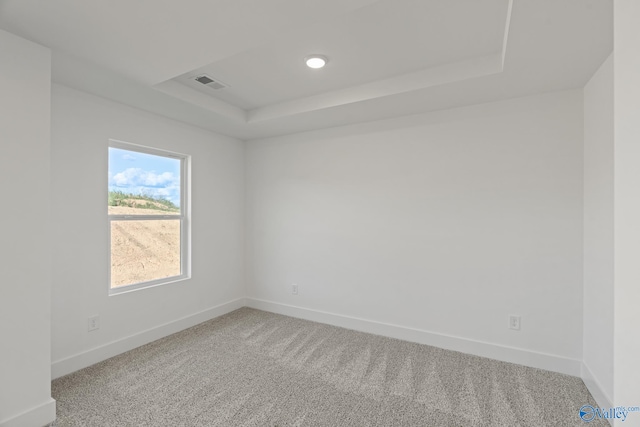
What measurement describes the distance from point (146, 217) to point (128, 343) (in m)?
1.28

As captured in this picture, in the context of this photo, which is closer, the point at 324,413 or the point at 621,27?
the point at 621,27

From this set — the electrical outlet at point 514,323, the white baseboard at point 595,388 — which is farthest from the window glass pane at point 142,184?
the white baseboard at point 595,388

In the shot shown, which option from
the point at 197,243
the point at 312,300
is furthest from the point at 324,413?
the point at 197,243

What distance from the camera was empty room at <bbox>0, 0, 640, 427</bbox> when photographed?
1.82 m

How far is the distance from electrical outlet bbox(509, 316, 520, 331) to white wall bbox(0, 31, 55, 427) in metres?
3.62

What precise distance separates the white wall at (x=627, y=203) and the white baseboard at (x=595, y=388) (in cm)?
174

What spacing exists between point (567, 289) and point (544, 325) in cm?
37

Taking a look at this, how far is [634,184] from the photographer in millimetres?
797

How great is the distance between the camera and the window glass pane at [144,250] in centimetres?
304

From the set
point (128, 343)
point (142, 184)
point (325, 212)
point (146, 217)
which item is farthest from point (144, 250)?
point (325, 212)

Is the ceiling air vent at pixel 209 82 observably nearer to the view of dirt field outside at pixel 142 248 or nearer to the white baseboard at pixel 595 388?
the view of dirt field outside at pixel 142 248

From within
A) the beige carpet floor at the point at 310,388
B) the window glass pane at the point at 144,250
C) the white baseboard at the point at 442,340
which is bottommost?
the beige carpet floor at the point at 310,388

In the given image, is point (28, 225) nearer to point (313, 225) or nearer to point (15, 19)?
point (15, 19)

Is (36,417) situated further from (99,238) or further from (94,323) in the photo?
(99,238)
